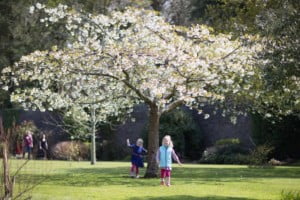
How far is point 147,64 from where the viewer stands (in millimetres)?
16656

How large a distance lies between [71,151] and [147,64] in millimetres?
14721

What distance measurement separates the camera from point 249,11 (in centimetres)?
1919

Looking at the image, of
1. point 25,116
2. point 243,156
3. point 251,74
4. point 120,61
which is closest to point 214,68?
point 251,74

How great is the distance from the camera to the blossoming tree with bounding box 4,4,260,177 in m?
15.9

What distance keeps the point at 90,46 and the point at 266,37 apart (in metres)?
6.19

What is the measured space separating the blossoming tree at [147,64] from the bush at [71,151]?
12529mm

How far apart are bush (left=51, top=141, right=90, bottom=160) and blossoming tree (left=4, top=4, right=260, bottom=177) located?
12.5 m

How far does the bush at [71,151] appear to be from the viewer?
99.3 ft

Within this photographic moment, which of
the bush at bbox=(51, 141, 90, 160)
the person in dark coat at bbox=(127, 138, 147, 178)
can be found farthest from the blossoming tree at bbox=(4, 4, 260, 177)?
the bush at bbox=(51, 141, 90, 160)

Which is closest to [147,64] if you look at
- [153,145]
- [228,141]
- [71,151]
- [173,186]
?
[153,145]

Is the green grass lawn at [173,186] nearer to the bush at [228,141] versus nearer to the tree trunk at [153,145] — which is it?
the tree trunk at [153,145]

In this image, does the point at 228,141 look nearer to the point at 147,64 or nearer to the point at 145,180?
the point at 145,180

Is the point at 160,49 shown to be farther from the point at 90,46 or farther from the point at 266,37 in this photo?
the point at 266,37

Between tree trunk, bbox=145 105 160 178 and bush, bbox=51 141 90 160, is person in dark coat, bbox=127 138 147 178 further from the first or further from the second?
bush, bbox=51 141 90 160
